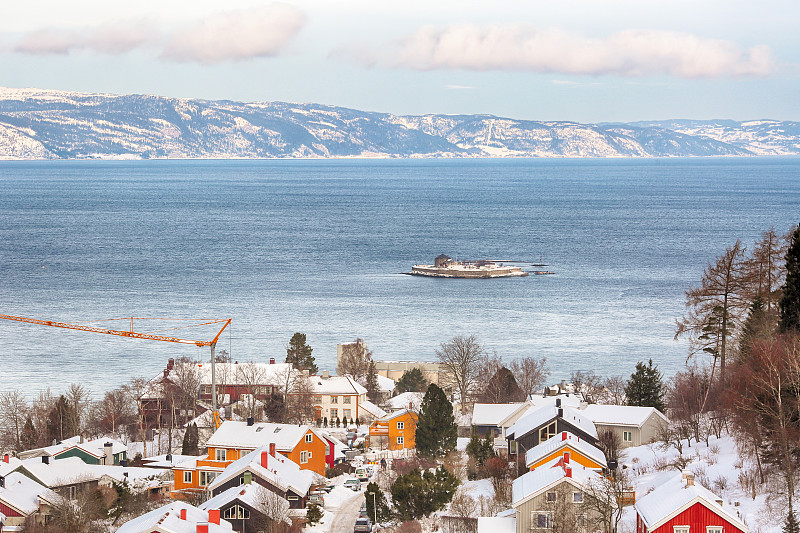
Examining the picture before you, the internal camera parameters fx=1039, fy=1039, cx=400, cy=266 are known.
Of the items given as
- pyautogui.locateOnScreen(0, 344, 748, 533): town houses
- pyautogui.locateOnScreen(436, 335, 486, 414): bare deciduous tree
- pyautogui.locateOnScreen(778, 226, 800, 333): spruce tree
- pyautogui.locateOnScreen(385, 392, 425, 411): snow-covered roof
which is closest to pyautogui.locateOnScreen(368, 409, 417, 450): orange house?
pyautogui.locateOnScreen(0, 344, 748, 533): town houses

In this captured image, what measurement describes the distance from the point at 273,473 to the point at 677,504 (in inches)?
573

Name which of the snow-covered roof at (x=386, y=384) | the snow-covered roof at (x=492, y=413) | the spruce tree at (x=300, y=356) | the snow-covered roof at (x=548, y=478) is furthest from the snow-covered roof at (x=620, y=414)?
the spruce tree at (x=300, y=356)

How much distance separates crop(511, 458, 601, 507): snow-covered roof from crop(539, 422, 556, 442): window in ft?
23.3

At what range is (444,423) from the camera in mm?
41375

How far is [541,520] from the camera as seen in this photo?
28.1 meters

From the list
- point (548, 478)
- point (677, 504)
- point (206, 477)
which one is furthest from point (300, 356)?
point (677, 504)

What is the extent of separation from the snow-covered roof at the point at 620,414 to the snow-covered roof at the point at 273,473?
12.6 meters

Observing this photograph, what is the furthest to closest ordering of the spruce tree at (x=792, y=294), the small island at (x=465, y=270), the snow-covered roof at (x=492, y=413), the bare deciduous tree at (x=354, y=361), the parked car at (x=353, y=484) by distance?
the small island at (x=465, y=270)
the bare deciduous tree at (x=354, y=361)
the snow-covered roof at (x=492, y=413)
the parked car at (x=353, y=484)
the spruce tree at (x=792, y=294)

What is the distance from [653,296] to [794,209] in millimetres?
101547

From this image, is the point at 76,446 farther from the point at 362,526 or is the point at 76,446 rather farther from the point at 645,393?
the point at 645,393

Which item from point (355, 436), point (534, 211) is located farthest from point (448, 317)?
point (534, 211)

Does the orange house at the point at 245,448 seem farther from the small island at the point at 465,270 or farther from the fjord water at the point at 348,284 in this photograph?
the small island at the point at 465,270

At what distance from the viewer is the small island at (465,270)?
110 meters

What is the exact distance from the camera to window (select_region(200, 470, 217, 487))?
38219mm
